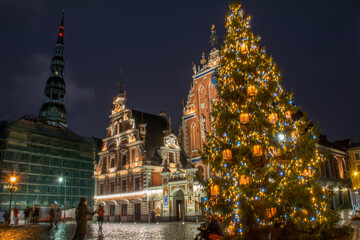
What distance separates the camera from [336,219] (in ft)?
32.2

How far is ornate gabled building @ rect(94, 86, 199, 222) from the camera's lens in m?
27.5

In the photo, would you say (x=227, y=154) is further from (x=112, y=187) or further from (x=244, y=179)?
(x=112, y=187)

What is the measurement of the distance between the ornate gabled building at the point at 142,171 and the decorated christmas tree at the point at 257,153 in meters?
16.0

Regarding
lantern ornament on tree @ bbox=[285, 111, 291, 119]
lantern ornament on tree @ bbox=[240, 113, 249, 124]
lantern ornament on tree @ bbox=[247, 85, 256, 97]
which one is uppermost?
lantern ornament on tree @ bbox=[247, 85, 256, 97]

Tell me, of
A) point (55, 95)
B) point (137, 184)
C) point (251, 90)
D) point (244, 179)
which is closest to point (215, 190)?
point (244, 179)

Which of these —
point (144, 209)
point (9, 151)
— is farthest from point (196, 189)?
point (9, 151)

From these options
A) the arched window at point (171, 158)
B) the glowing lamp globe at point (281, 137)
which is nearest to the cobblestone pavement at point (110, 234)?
the glowing lamp globe at point (281, 137)

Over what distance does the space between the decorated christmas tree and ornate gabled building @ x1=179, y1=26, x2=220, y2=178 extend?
18.4m

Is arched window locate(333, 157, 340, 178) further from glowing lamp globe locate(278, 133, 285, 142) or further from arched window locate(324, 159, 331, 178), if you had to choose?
glowing lamp globe locate(278, 133, 285, 142)

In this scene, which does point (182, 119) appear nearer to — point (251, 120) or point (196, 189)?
point (196, 189)

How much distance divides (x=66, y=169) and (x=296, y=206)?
43.6m

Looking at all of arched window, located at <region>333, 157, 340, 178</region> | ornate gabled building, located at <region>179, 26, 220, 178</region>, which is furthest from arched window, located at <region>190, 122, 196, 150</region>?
arched window, located at <region>333, 157, 340, 178</region>

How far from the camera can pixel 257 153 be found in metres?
10.0

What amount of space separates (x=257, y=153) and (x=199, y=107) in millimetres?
21294
